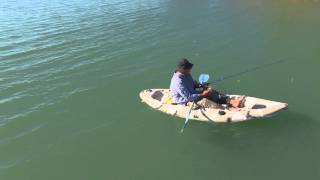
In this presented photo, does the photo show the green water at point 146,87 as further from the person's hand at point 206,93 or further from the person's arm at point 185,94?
the person's hand at point 206,93

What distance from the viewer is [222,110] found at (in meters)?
14.6

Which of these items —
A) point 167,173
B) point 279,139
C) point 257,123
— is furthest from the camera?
point 257,123

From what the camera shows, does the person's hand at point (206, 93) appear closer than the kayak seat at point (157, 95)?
Yes

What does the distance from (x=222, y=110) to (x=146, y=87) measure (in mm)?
4384

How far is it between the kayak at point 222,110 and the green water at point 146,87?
1.08 ft

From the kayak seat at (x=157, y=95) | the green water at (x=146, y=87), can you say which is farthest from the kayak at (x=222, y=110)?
the green water at (x=146, y=87)

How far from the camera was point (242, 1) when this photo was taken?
32.3 m

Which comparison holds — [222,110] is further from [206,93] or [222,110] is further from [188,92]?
[188,92]

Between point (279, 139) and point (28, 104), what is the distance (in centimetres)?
932

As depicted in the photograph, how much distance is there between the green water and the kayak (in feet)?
1.08

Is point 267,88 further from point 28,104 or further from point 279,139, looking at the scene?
point 28,104

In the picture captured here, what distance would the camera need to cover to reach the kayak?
1405 cm

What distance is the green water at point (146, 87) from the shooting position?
1288 centimetres

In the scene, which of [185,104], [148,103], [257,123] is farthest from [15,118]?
[257,123]
